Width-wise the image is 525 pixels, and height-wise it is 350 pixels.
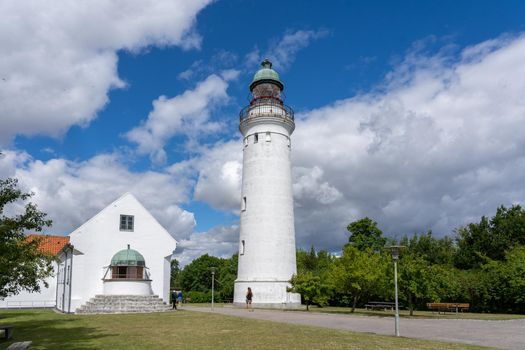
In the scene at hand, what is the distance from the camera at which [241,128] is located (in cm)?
3534

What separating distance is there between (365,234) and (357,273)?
2437 cm

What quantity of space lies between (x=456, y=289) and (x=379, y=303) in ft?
17.6

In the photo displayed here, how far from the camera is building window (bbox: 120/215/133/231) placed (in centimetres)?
3021

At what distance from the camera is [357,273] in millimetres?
25719

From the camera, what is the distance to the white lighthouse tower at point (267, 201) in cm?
3139

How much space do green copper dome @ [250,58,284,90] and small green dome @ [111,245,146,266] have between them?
15880mm

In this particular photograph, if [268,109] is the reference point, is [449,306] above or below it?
below

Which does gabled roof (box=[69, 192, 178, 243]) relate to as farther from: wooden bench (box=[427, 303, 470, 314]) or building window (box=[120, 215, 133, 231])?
wooden bench (box=[427, 303, 470, 314])

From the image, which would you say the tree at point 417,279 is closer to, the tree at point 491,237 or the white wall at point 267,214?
the white wall at point 267,214

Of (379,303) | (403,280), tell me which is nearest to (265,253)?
(379,303)

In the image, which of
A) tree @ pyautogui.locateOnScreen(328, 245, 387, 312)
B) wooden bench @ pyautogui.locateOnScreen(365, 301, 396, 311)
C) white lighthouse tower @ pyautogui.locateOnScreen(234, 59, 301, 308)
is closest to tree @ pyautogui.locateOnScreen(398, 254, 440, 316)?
tree @ pyautogui.locateOnScreen(328, 245, 387, 312)

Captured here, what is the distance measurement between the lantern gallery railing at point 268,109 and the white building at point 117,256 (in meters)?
11.1

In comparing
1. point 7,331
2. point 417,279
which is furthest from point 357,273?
point 7,331

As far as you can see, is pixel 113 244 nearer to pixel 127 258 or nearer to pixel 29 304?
pixel 127 258
